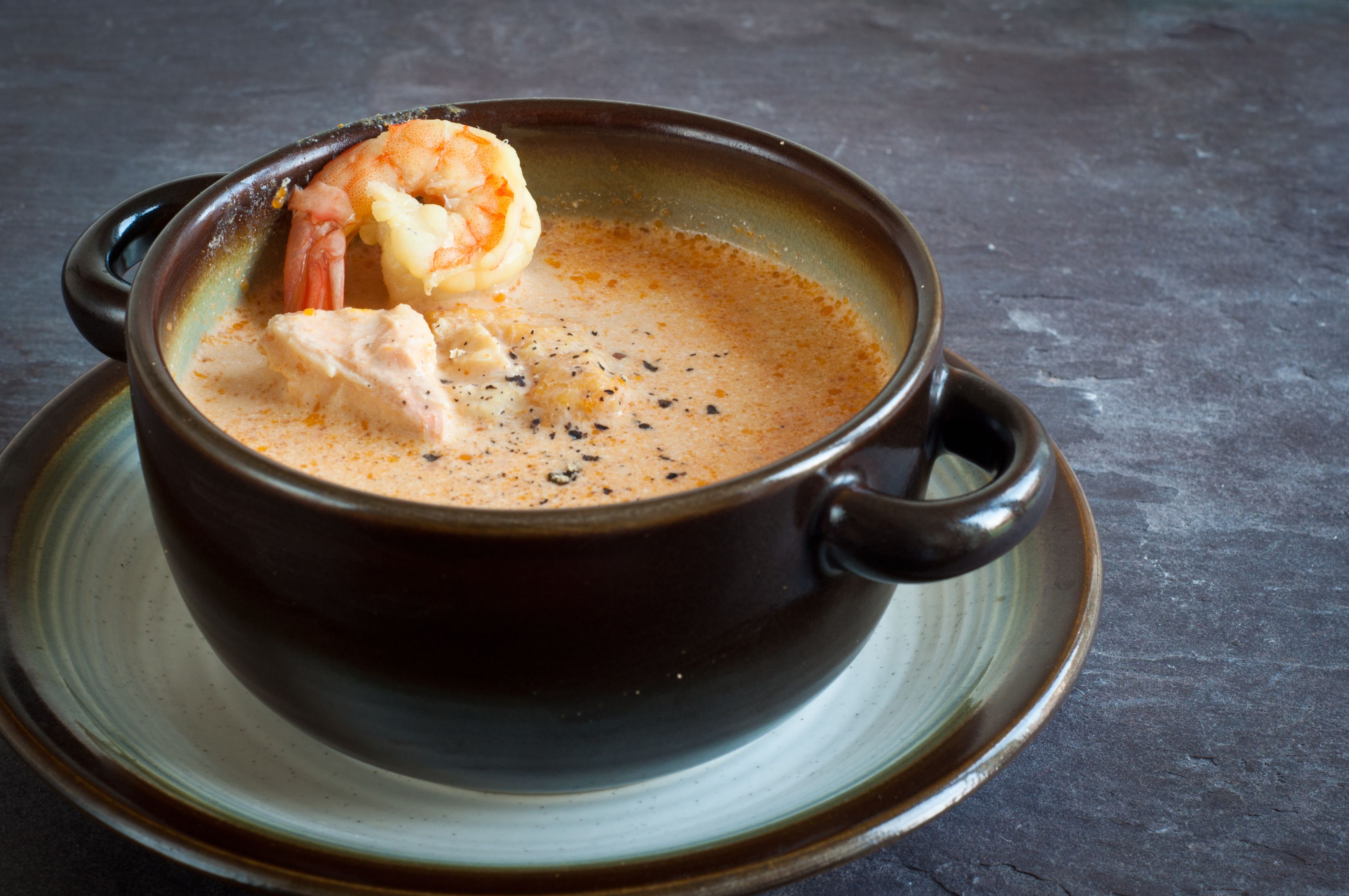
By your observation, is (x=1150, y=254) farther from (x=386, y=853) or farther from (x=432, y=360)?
(x=386, y=853)

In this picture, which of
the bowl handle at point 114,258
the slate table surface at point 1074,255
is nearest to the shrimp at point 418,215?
the bowl handle at point 114,258

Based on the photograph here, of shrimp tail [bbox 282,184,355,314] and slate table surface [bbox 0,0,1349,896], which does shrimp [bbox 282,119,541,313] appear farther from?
slate table surface [bbox 0,0,1349,896]

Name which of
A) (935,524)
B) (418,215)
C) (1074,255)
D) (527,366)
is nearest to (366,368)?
(527,366)

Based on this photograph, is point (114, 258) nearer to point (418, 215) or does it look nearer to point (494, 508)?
point (418, 215)

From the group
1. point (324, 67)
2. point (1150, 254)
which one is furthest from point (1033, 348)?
point (324, 67)

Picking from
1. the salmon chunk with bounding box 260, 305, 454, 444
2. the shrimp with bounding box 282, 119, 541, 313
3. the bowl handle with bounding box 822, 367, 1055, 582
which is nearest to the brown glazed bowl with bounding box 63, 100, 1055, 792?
the bowl handle with bounding box 822, 367, 1055, 582

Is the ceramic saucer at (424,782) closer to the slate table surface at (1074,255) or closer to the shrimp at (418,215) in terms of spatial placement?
the slate table surface at (1074,255)
